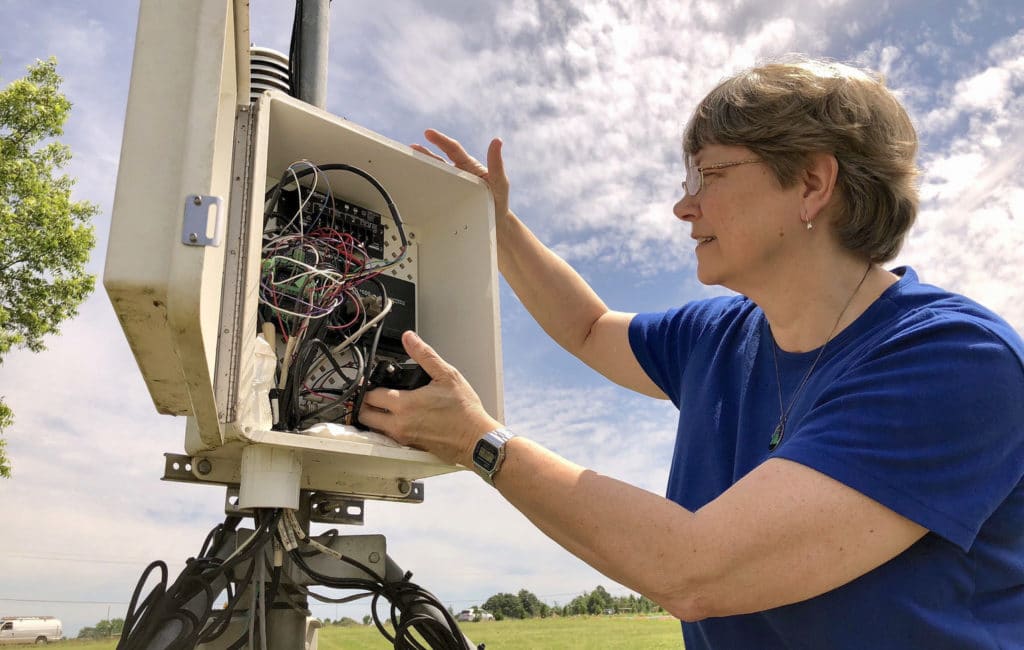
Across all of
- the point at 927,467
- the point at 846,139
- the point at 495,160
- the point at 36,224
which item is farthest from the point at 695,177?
the point at 36,224

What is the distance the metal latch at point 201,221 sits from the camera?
698 mm

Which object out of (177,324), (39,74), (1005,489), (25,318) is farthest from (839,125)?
(39,74)

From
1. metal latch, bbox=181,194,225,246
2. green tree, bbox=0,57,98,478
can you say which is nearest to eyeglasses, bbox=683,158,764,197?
metal latch, bbox=181,194,225,246

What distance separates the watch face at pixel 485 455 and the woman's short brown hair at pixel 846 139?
28.2 inches

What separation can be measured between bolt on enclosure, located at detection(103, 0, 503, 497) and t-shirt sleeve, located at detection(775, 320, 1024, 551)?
0.60 meters

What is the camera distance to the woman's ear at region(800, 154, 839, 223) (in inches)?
50.0

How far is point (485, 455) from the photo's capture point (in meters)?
1.11

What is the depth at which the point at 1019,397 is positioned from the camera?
3.17 feet

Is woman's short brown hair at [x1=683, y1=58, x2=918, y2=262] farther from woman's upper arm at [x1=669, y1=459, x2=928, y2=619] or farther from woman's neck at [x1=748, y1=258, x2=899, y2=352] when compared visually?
woman's upper arm at [x1=669, y1=459, x2=928, y2=619]

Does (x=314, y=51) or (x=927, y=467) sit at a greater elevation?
(x=314, y=51)

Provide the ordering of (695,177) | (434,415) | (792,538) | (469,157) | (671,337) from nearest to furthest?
1. (792,538)
2. (434,415)
3. (695,177)
4. (469,157)
5. (671,337)

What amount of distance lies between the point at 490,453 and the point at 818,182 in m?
0.77

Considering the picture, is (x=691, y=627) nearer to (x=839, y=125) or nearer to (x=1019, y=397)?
(x=1019, y=397)

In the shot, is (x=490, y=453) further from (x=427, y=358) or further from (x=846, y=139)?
(x=846, y=139)
